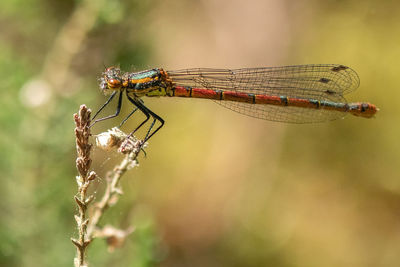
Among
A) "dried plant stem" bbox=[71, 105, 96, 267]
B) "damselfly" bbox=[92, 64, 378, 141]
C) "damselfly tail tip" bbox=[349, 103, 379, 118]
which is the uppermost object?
"damselfly" bbox=[92, 64, 378, 141]

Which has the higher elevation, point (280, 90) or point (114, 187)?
point (280, 90)

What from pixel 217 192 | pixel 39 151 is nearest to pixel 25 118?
pixel 39 151

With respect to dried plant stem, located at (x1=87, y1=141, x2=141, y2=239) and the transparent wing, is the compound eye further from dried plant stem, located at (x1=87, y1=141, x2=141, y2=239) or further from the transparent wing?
dried plant stem, located at (x1=87, y1=141, x2=141, y2=239)

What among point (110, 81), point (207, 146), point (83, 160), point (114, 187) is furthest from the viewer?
point (207, 146)

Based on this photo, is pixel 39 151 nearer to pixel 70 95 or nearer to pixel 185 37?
pixel 70 95

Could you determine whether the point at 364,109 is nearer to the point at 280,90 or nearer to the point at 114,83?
the point at 280,90

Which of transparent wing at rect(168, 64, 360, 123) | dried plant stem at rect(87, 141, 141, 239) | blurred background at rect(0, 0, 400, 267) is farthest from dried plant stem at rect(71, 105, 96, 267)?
transparent wing at rect(168, 64, 360, 123)

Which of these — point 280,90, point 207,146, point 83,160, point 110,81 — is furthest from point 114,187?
point 207,146
